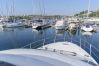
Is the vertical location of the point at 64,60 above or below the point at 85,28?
above

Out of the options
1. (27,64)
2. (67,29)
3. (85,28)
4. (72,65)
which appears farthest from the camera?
(67,29)

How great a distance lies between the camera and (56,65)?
430 cm

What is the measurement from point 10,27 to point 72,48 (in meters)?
62.2

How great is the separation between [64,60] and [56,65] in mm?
587

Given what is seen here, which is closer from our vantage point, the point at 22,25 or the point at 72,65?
the point at 72,65

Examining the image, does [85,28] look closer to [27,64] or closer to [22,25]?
[22,25]

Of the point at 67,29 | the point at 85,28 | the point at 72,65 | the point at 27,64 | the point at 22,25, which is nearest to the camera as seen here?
the point at 27,64

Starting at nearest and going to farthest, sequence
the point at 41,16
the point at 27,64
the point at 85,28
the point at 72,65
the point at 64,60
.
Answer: the point at 27,64
the point at 72,65
the point at 64,60
the point at 85,28
the point at 41,16

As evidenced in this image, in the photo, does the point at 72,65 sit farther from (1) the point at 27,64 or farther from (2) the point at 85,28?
(2) the point at 85,28

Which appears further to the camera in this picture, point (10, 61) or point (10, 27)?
point (10, 27)

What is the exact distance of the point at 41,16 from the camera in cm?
8119

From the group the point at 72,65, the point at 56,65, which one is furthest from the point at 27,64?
the point at 72,65

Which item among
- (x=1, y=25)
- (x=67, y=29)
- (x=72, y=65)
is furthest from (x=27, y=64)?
(x=1, y=25)

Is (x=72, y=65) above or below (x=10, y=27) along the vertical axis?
above
